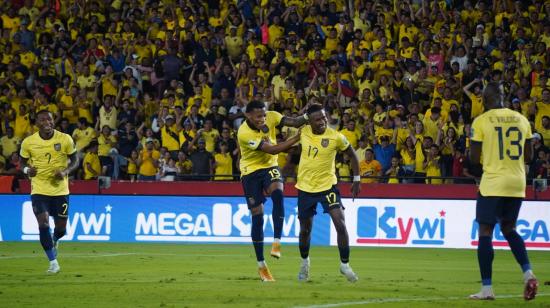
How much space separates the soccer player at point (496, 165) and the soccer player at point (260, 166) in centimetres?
379

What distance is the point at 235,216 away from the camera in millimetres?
25656

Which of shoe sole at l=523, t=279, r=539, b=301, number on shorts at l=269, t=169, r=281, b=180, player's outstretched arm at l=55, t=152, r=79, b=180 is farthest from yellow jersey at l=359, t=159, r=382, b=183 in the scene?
shoe sole at l=523, t=279, r=539, b=301

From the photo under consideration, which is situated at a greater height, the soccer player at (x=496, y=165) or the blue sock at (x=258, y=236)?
the soccer player at (x=496, y=165)

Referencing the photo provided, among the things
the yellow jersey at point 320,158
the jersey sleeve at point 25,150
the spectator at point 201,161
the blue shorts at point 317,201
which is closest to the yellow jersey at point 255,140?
the yellow jersey at point 320,158

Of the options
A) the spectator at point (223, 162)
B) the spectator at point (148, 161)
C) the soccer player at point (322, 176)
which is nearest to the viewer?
the soccer player at point (322, 176)

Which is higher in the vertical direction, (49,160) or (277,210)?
(49,160)

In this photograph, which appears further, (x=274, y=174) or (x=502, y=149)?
(x=274, y=174)

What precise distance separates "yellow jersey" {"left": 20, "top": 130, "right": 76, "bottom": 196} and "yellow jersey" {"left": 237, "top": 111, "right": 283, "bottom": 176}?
10.8 feet

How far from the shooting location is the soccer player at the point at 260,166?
15477 millimetres

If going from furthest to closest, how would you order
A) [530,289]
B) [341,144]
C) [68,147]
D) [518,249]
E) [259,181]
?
[68,147] < [259,181] < [341,144] < [518,249] < [530,289]

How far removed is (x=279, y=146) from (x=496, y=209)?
11.9 feet

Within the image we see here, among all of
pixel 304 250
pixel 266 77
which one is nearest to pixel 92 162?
pixel 266 77

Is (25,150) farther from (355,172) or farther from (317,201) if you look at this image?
(355,172)

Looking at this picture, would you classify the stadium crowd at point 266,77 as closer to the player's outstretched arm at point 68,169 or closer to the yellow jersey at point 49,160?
the player's outstretched arm at point 68,169
